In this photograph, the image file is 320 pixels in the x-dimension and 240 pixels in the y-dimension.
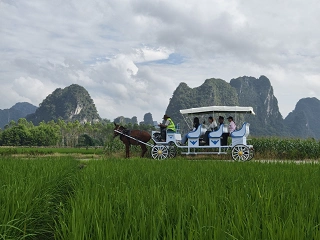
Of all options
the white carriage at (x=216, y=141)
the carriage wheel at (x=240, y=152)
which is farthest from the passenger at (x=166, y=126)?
the carriage wheel at (x=240, y=152)

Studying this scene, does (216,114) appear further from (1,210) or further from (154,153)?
(1,210)

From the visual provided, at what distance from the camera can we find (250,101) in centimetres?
10862

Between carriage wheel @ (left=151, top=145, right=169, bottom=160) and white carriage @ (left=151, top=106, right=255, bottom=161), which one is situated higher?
white carriage @ (left=151, top=106, right=255, bottom=161)

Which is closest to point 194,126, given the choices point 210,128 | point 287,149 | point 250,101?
point 210,128

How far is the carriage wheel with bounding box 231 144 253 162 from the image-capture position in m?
12.1

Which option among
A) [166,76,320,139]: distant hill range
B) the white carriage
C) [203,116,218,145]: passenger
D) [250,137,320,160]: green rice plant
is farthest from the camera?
[166,76,320,139]: distant hill range

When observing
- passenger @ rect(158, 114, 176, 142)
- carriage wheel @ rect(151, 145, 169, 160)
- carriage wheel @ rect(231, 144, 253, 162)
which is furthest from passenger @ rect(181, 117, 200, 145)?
carriage wheel @ rect(231, 144, 253, 162)

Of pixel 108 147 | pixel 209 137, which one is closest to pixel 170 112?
pixel 108 147

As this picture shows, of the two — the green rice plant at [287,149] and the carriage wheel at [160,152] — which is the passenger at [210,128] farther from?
the green rice plant at [287,149]

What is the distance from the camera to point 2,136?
58.2 metres

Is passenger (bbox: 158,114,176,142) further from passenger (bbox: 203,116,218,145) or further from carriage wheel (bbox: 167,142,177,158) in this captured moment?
passenger (bbox: 203,116,218,145)

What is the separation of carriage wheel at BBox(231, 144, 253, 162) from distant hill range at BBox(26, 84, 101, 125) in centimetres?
10063

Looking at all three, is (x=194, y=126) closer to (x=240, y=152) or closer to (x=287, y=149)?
(x=240, y=152)

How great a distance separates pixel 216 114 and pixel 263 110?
100601mm
